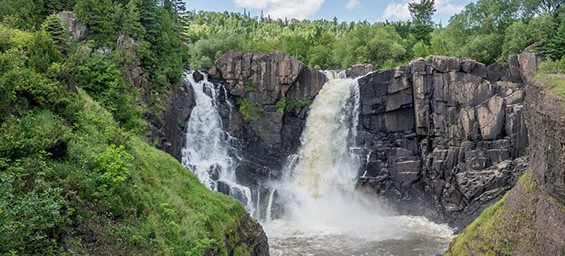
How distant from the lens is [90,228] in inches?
438

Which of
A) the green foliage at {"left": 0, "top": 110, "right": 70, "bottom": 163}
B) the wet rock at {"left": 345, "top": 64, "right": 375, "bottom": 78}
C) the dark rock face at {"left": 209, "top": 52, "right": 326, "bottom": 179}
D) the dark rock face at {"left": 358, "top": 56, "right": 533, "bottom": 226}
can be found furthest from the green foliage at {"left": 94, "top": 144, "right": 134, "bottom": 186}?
the wet rock at {"left": 345, "top": 64, "right": 375, "bottom": 78}

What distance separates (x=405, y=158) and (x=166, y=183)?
3002 cm

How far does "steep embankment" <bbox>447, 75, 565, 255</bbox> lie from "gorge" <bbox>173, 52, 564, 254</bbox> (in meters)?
12.3

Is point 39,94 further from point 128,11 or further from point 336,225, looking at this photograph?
point 336,225

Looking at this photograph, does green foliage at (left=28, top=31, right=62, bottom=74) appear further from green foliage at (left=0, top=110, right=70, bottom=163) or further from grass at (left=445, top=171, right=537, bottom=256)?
grass at (left=445, top=171, right=537, bottom=256)

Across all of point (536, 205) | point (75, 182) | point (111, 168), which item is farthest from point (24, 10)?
point (536, 205)

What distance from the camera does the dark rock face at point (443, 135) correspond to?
3856 centimetres

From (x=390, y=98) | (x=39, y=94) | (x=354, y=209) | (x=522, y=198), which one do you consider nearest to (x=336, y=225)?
(x=354, y=209)

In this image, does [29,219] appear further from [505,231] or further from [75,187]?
[505,231]

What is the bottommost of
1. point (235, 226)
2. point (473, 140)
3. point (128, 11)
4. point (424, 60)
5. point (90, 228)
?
point (235, 226)

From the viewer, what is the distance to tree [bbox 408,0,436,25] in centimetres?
9212

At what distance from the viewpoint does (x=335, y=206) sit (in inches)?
1698

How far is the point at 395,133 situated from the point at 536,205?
2143 centimetres

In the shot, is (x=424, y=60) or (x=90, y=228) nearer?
(x=90, y=228)
